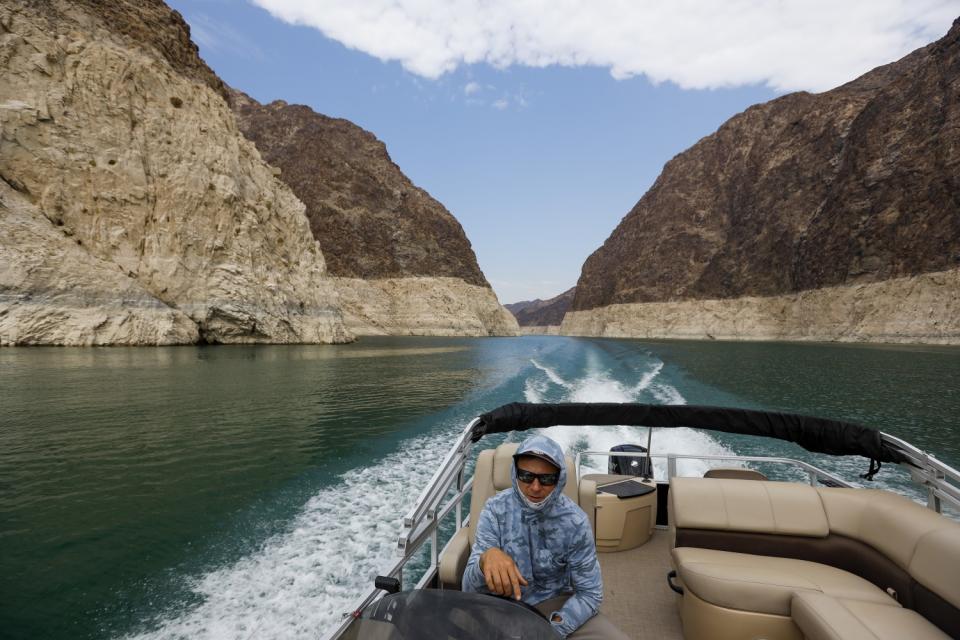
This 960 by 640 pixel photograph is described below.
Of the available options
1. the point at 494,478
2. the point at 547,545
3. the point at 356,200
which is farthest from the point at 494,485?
the point at 356,200

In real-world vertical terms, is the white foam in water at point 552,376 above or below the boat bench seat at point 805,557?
below

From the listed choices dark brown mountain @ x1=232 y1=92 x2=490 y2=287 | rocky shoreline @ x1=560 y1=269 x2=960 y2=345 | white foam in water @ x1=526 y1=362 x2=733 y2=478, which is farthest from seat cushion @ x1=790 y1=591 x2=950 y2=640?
dark brown mountain @ x1=232 y1=92 x2=490 y2=287

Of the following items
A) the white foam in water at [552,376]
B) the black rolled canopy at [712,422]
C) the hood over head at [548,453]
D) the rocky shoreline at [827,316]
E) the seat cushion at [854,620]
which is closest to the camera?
the hood over head at [548,453]

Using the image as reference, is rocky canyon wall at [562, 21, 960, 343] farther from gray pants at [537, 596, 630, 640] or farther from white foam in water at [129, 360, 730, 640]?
gray pants at [537, 596, 630, 640]

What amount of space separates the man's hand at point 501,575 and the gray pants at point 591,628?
0.48 meters

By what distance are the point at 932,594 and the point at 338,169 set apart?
387 feet

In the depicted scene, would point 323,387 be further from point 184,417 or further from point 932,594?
point 932,594

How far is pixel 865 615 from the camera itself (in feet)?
8.90

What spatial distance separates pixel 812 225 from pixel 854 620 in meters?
93.2

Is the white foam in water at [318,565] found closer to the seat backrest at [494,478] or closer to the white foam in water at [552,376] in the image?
the seat backrest at [494,478]

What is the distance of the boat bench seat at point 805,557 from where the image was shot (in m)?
2.77

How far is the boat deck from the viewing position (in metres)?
3.71

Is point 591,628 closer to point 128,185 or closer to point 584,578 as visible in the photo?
point 584,578

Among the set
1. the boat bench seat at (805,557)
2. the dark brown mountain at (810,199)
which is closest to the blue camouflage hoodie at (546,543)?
the boat bench seat at (805,557)
